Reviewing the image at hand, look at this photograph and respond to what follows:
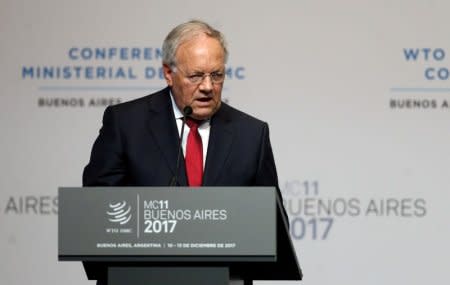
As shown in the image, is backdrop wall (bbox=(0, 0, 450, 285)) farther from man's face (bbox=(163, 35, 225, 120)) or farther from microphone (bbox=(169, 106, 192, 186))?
microphone (bbox=(169, 106, 192, 186))

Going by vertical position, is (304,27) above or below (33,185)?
above

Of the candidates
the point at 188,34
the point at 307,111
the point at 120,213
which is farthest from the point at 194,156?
the point at 307,111

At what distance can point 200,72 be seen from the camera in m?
3.53

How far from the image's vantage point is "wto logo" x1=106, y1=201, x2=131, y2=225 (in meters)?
2.80

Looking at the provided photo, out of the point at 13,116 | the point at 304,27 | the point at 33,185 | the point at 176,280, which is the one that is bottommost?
the point at 176,280

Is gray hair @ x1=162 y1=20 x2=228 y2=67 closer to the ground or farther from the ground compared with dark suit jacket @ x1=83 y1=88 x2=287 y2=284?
farther from the ground

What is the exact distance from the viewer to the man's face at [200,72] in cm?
352

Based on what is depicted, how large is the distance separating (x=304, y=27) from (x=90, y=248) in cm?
278

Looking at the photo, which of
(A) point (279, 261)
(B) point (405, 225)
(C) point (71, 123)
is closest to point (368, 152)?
(B) point (405, 225)

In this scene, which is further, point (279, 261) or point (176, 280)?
point (279, 261)

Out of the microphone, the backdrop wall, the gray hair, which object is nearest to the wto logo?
the microphone

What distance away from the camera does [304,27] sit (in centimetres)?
534

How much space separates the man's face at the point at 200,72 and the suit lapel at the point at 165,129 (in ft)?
0.32

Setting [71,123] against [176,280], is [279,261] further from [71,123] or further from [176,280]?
[71,123]
